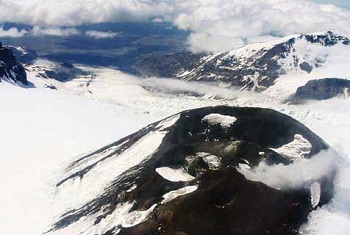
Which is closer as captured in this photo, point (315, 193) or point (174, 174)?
point (315, 193)

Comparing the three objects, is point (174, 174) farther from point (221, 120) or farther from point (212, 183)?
point (221, 120)

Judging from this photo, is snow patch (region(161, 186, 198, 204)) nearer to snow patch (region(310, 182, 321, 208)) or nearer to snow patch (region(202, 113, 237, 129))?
snow patch (region(310, 182, 321, 208))

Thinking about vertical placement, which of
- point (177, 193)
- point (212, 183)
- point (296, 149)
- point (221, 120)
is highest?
point (221, 120)

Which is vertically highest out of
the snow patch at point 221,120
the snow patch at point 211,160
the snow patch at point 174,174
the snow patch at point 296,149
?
the snow patch at point 221,120

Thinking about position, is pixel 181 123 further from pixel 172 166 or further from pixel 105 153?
pixel 105 153

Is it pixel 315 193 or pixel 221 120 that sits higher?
pixel 221 120

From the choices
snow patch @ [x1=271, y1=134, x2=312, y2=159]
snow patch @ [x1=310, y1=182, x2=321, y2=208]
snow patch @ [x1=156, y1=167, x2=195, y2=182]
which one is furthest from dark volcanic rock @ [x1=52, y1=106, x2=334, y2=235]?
snow patch @ [x1=271, y1=134, x2=312, y2=159]

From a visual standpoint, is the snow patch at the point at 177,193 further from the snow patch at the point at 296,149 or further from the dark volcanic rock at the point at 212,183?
the snow patch at the point at 296,149

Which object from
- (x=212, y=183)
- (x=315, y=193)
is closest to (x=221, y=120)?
(x=212, y=183)

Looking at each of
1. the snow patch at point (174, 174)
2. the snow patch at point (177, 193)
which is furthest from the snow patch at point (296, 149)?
the snow patch at point (177, 193)
